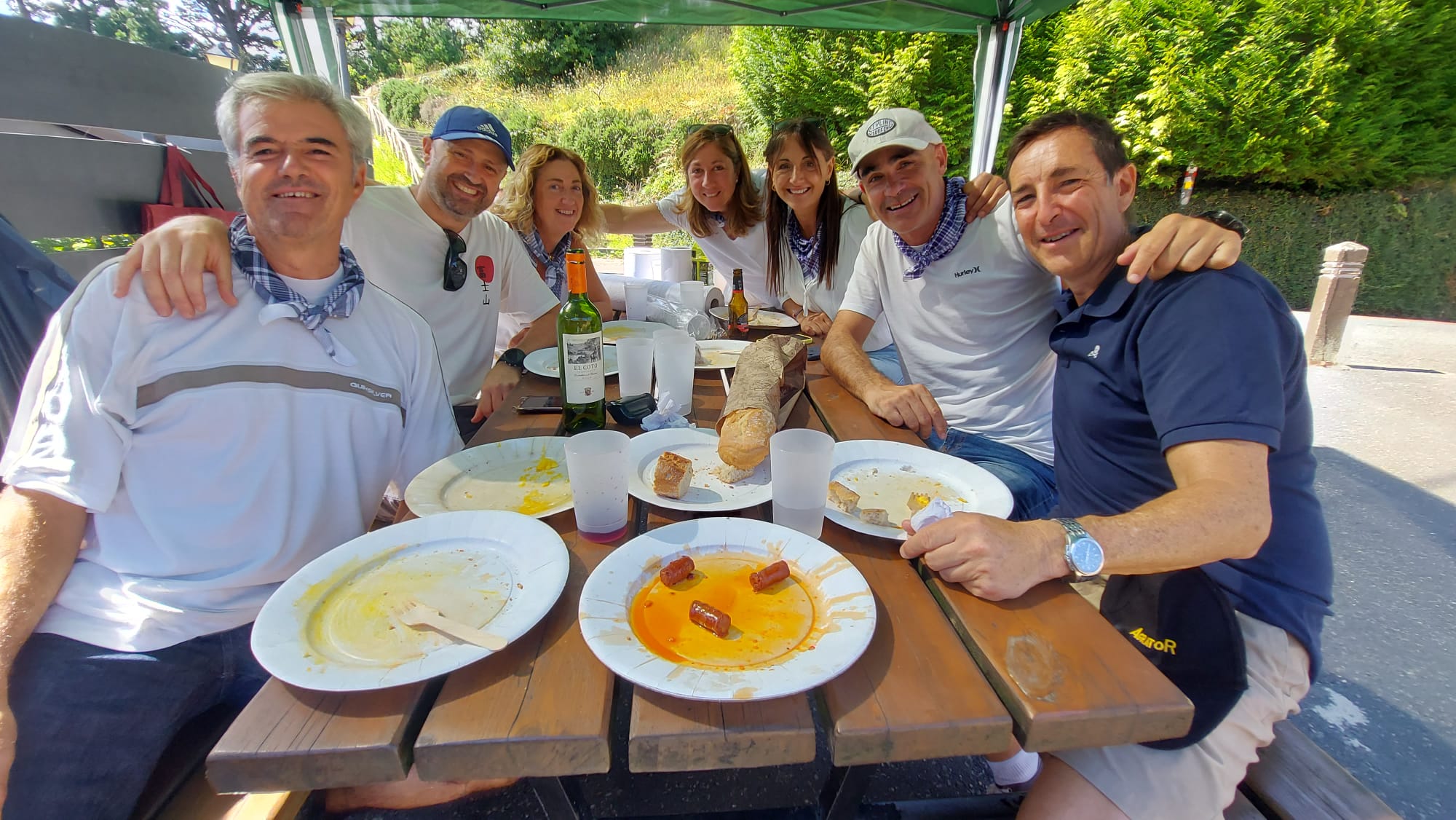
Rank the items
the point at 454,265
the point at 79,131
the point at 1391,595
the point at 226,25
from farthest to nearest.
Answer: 1. the point at 226,25
2. the point at 79,131
3. the point at 454,265
4. the point at 1391,595

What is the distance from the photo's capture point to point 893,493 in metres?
1.71

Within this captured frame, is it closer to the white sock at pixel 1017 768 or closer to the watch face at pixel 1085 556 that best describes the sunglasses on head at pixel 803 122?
the watch face at pixel 1085 556

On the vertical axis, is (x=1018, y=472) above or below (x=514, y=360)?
below

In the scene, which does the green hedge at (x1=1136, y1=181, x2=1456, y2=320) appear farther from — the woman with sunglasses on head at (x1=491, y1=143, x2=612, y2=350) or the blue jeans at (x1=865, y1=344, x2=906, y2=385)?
the woman with sunglasses on head at (x1=491, y1=143, x2=612, y2=350)

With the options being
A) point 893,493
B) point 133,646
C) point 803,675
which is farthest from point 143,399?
point 893,493

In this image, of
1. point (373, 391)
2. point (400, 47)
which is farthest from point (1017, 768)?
point (400, 47)

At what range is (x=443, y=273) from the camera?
3127 mm

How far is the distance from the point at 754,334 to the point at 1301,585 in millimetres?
2570

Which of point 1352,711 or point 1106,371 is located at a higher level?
point 1106,371

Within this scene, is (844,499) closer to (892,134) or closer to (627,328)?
(892,134)

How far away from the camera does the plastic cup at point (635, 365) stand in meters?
2.29

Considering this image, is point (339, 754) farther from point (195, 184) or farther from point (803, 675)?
point (195, 184)

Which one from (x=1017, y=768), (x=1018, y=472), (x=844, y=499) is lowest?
(x=1017, y=768)

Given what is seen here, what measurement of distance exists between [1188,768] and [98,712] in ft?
7.64
